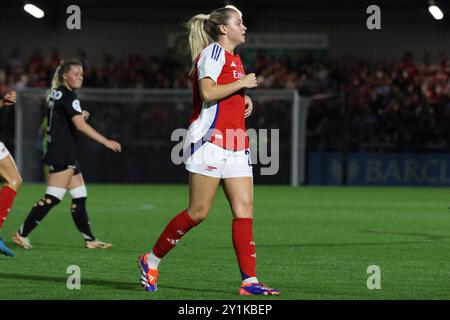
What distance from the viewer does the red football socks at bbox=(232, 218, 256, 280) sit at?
299 inches

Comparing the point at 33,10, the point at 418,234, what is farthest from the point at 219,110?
the point at 33,10

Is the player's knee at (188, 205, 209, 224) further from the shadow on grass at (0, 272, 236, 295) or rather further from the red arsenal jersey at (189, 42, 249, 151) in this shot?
the shadow on grass at (0, 272, 236, 295)

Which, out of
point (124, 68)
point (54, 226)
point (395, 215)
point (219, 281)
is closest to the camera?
point (219, 281)

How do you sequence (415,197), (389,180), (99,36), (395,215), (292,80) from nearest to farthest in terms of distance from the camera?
1. (395,215)
2. (415,197)
3. (389,180)
4. (292,80)
5. (99,36)

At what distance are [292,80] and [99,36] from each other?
748 centimetres

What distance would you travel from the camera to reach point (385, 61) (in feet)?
106

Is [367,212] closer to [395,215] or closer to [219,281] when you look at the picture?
[395,215]

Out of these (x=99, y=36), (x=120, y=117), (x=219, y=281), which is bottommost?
(x=219, y=281)

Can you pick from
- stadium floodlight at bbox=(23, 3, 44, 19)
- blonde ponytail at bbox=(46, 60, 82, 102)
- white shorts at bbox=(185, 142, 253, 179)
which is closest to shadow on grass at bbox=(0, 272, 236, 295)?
white shorts at bbox=(185, 142, 253, 179)

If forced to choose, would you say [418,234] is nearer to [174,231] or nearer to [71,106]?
[71,106]

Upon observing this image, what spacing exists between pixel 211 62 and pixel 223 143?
58cm

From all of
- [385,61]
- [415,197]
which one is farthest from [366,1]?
[415,197]

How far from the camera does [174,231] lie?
307 inches

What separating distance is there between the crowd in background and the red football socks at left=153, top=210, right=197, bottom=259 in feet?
65.1
